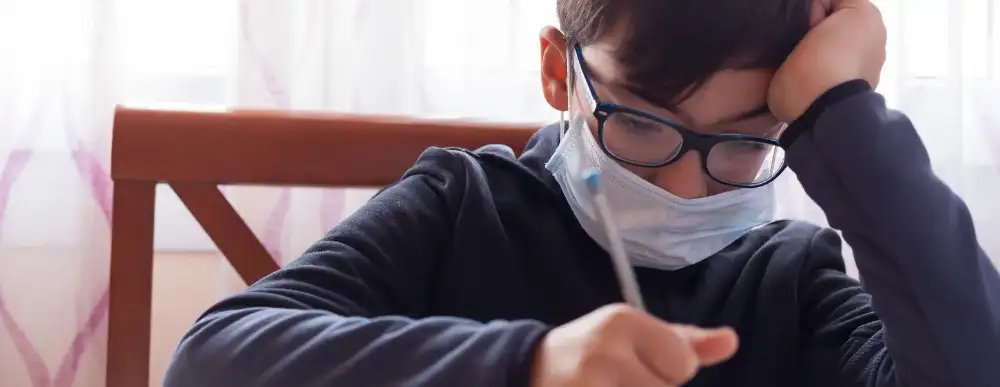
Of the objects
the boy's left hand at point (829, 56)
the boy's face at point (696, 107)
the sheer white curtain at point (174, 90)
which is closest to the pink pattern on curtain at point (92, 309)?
the sheer white curtain at point (174, 90)

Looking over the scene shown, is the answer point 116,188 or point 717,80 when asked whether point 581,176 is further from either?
point 116,188

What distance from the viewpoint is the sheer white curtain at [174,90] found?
3.32 feet

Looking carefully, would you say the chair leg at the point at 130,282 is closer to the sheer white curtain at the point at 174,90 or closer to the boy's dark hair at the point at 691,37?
the sheer white curtain at the point at 174,90

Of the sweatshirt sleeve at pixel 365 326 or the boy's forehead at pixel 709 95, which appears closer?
the sweatshirt sleeve at pixel 365 326

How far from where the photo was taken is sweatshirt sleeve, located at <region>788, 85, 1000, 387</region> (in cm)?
63

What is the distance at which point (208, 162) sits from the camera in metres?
0.90

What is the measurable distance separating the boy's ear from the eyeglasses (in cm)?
6

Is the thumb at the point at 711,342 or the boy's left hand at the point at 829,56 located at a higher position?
the boy's left hand at the point at 829,56

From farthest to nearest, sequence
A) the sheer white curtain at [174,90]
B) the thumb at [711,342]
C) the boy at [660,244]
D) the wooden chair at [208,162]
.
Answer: the sheer white curtain at [174,90] < the wooden chair at [208,162] < the boy at [660,244] < the thumb at [711,342]

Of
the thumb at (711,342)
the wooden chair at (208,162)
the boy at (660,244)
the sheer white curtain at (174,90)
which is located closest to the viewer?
the thumb at (711,342)

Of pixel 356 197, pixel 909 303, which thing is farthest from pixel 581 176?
pixel 356 197

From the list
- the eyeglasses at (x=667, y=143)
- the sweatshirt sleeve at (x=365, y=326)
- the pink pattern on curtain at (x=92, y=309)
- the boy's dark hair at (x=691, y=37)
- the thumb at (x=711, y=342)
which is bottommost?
the pink pattern on curtain at (x=92, y=309)

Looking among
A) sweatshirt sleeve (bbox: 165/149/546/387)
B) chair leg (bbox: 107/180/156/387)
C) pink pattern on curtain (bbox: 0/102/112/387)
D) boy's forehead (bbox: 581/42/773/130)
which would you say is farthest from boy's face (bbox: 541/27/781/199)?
pink pattern on curtain (bbox: 0/102/112/387)

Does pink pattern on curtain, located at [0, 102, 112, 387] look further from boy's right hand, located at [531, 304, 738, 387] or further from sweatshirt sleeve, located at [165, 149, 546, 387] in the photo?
boy's right hand, located at [531, 304, 738, 387]
